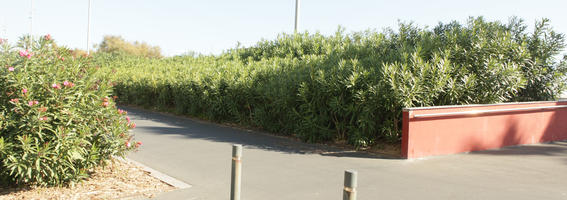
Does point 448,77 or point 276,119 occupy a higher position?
point 448,77

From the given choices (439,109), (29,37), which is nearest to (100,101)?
(29,37)

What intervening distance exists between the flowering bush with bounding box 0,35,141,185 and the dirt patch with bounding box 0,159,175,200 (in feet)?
0.45

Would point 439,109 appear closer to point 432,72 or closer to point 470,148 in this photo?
point 432,72

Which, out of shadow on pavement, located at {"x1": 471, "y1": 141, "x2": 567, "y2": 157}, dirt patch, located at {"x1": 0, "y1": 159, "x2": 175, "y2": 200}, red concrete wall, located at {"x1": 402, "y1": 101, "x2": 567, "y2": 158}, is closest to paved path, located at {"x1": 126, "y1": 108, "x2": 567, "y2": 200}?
shadow on pavement, located at {"x1": 471, "y1": 141, "x2": 567, "y2": 157}

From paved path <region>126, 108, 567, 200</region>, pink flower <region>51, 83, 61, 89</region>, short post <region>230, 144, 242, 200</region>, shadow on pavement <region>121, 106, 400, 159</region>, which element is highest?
pink flower <region>51, 83, 61, 89</region>

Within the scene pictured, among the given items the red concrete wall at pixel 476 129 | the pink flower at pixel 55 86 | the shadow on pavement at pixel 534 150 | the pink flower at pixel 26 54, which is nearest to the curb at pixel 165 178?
the pink flower at pixel 55 86

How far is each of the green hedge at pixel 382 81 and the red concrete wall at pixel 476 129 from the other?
525mm

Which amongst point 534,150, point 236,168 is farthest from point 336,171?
point 534,150

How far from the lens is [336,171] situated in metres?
7.34

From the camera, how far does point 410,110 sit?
829 cm

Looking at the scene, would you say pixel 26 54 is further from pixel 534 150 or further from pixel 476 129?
pixel 534 150

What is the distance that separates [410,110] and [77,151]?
232 inches

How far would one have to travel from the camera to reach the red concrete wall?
8555 millimetres

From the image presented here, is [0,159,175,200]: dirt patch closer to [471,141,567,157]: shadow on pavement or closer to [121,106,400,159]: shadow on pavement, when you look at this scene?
[121,106,400,159]: shadow on pavement
